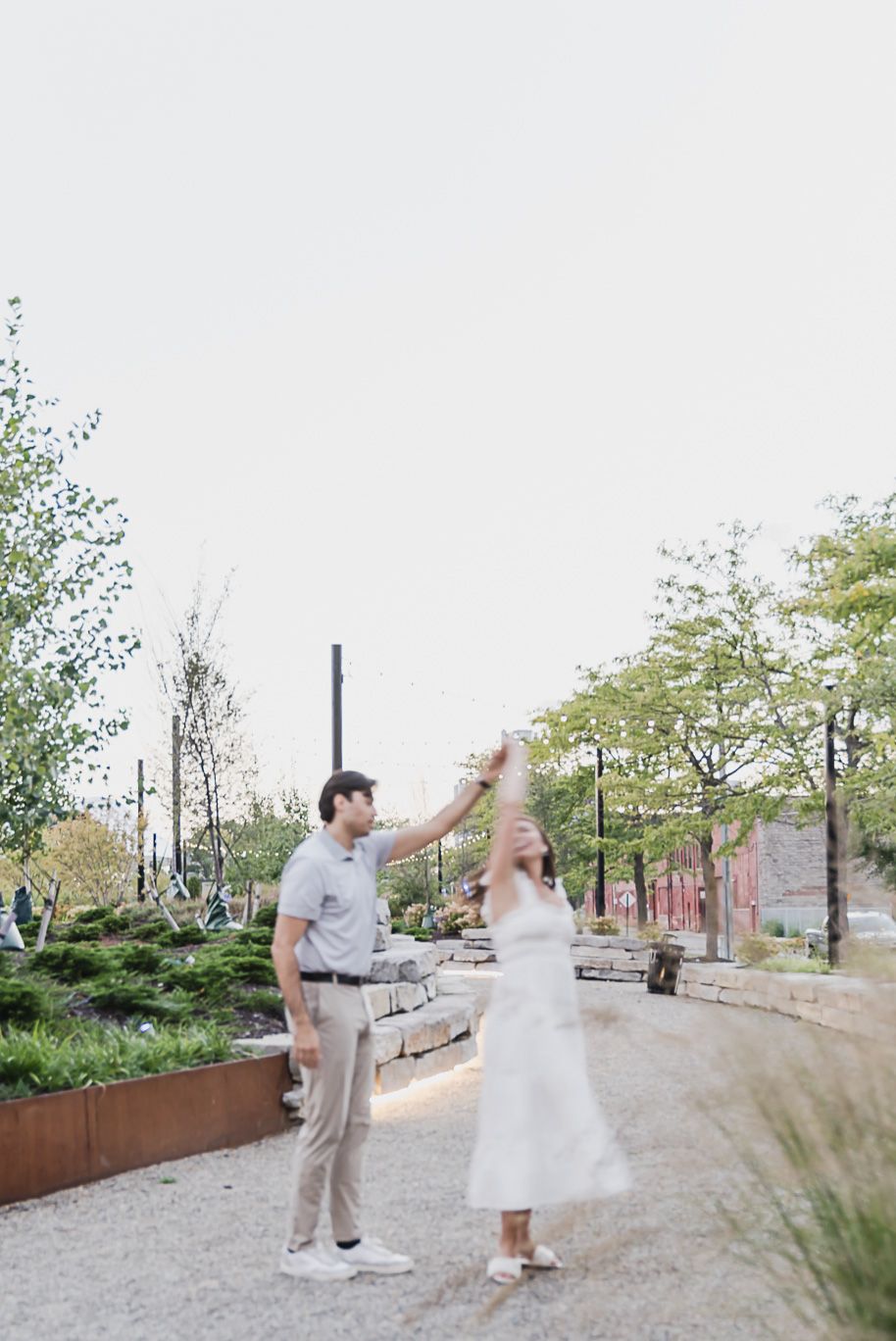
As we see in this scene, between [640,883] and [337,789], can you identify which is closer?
[337,789]

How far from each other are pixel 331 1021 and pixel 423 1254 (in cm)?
110

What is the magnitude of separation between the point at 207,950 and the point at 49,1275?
6575 millimetres

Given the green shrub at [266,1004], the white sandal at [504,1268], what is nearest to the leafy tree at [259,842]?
the green shrub at [266,1004]

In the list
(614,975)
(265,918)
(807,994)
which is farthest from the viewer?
(614,975)

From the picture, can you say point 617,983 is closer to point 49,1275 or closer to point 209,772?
point 209,772

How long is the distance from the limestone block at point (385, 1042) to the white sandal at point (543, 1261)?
4.15 m

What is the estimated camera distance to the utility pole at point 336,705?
21.7 m

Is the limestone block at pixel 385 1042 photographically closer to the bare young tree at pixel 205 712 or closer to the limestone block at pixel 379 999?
the limestone block at pixel 379 999

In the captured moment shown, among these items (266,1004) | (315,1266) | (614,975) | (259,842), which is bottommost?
(614,975)

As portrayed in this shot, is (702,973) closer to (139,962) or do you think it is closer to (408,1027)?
(408,1027)

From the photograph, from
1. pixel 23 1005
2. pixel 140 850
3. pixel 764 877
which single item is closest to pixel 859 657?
pixel 23 1005

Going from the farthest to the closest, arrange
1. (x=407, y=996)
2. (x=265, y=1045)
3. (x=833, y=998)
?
(x=833, y=998) < (x=407, y=996) < (x=265, y=1045)

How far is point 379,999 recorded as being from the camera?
9.42 meters

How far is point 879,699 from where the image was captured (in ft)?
43.5
